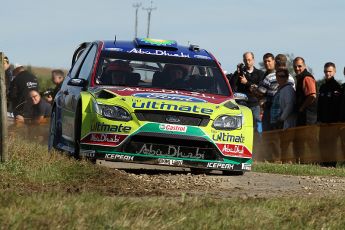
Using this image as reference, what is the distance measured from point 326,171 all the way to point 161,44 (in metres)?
3.02

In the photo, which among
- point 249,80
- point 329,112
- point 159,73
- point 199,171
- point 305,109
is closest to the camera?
point 159,73

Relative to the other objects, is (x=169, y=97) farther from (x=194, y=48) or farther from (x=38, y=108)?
(x=38, y=108)

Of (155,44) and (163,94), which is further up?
(155,44)

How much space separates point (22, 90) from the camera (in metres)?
25.5

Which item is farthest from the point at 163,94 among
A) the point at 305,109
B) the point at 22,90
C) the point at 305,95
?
the point at 22,90

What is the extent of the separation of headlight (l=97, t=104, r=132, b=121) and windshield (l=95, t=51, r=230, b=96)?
2.96 feet

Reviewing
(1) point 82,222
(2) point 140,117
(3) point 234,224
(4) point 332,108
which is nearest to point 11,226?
(1) point 82,222

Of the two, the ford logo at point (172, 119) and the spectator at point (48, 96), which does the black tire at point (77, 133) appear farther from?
the spectator at point (48, 96)

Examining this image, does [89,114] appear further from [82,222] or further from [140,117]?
[82,222]

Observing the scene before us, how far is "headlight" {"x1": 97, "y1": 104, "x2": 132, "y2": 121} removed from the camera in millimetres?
13789

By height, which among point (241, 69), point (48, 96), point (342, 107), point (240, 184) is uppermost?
point (241, 69)

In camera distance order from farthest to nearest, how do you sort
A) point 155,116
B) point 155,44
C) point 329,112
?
point 329,112 → point 155,44 → point 155,116

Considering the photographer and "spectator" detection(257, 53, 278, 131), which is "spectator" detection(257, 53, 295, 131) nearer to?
"spectator" detection(257, 53, 278, 131)

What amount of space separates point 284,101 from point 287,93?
0.54 feet
